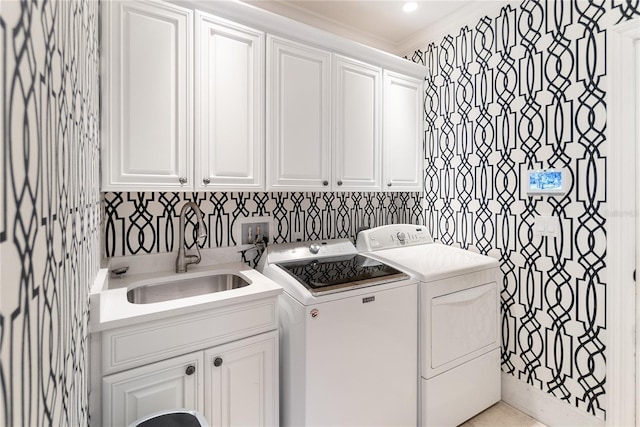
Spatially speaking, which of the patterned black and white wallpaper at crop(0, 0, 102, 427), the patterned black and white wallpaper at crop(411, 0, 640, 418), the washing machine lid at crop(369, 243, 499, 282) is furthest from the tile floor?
the patterned black and white wallpaper at crop(0, 0, 102, 427)

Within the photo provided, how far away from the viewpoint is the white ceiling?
2264 millimetres

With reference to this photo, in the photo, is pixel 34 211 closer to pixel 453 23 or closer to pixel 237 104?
pixel 237 104

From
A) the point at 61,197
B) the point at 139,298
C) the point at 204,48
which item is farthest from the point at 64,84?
the point at 139,298

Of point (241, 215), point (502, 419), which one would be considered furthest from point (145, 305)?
point (502, 419)

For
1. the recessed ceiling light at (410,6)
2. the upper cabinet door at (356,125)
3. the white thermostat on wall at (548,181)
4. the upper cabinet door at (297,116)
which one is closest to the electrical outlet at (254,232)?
the upper cabinet door at (297,116)

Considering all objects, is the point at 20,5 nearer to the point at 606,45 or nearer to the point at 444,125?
the point at 606,45

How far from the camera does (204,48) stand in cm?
165

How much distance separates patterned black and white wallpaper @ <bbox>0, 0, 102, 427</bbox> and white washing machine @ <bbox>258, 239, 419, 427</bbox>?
1095 millimetres

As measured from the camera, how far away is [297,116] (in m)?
1.97

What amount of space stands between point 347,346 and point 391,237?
Answer: 1066 mm

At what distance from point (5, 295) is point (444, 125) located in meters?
2.72

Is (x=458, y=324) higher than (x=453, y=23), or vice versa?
(x=453, y=23)

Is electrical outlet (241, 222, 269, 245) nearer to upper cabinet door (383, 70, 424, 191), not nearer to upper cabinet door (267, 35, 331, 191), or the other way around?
upper cabinet door (267, 35, 331, 191)

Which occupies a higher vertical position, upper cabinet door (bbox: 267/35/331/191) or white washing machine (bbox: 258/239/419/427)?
upper cabinet door (bbox: 267/35/331/191)
